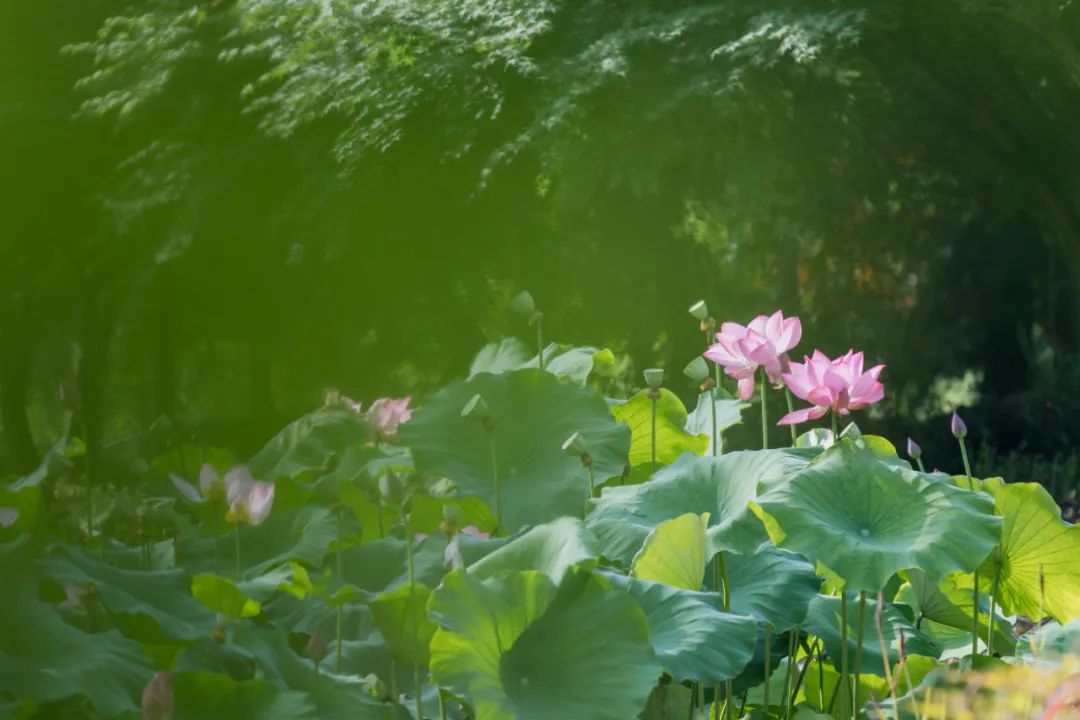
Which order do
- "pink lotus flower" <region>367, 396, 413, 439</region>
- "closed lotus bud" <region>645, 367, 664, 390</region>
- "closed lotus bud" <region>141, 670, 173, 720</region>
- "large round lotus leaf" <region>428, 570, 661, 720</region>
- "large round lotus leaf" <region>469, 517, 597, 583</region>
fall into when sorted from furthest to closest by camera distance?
"pink lotus flower" <region>367, 396, 413, 439</region>, "closed lotus bud" <region>645, 367, 664, 390</region>, "large round lotus leaf" <region>469, 517, 597, 583</region>, "large round lotus leaf" <region>428, 570, 661, 720</region>, "closed lotus bud" <region>141, 670, 173, 720</region>

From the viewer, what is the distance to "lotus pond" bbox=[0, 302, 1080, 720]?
1.13 metres

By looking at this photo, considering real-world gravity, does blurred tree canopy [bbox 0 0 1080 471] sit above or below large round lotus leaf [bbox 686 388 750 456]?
below

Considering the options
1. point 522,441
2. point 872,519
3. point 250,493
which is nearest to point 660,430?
point 522,441

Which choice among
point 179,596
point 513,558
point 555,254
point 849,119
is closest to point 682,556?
point 513,558

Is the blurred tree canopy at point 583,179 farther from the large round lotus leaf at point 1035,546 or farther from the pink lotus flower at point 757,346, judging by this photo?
the large round lotus leaf at point 1035,546

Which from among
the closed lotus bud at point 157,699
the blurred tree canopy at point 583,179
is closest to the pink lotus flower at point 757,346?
the closed lotus bud at point 157,699

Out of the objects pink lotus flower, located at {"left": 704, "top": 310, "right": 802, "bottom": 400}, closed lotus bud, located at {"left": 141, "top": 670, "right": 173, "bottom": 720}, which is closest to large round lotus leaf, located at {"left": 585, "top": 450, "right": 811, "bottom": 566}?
pink lotus flower, located at {"left": 704, "top": 310, "right": 802, "bottom": 400}

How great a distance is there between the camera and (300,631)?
1.41 meters

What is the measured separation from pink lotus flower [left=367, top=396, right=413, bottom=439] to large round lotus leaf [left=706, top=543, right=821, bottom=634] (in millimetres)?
535

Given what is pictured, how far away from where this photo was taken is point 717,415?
6.06ft

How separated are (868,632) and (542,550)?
0.48 m

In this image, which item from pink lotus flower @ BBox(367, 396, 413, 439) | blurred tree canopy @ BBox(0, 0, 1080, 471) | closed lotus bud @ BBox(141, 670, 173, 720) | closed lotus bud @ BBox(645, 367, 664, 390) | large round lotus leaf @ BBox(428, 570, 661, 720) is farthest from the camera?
blurred tree canopy @ BBox(0, 0, 1080, 471)

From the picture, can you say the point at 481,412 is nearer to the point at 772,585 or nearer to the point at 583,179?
the point at 772,585

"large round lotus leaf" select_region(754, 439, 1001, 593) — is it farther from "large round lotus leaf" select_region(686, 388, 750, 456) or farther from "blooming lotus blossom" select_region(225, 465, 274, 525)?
"blooming lotus blossom" select_region(225, 465, 274, 525)
